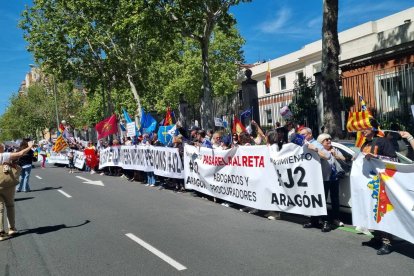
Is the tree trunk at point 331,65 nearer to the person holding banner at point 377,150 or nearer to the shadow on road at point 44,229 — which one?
the person holding banner at point 377,150

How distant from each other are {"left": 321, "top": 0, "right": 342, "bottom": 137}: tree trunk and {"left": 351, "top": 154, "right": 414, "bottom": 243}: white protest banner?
5757 mm

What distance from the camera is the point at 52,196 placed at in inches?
502

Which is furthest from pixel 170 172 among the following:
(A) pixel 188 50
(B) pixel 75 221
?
(A) pixel 188 50

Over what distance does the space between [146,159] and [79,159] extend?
906 cm

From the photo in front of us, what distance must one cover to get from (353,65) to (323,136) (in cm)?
959

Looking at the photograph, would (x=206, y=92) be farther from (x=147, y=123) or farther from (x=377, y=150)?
(x=377, y=150)

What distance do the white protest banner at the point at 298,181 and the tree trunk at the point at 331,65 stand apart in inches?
175

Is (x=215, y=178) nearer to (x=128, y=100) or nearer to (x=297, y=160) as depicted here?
(x=297, y=160)

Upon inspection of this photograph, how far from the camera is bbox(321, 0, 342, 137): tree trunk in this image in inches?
446

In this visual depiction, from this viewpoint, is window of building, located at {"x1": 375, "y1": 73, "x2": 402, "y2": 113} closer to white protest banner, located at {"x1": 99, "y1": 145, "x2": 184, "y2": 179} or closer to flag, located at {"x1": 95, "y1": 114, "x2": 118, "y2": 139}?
white protest banner, located at {"x1": 99, "y1": 145, "x2": 184, "y2": 179}

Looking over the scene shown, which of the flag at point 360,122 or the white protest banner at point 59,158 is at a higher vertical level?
the flag at point 360,122

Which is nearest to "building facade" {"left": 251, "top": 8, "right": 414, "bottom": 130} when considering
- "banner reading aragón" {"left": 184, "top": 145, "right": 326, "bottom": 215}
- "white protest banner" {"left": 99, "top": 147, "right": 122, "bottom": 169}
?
"banner reading aragón" {"left": 184, "top": 145, "right": 326, "bottom": 215}

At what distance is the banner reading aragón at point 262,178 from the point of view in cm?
718

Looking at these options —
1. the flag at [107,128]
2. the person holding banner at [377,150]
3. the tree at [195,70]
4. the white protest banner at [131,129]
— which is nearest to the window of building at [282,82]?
the tree at [195,70]
